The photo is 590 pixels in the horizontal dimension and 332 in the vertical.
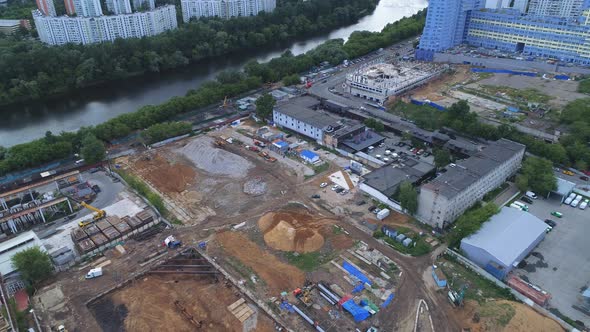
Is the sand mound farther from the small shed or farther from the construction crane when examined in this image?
the construction crane

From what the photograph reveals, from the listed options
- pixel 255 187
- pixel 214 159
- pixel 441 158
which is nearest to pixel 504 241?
pixel 441 158

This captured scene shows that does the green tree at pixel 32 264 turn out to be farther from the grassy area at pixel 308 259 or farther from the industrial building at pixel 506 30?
the industrial building at pixel 506 30

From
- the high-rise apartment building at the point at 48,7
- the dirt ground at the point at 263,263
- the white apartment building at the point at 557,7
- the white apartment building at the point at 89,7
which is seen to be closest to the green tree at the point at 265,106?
the dirt ground at the point at 263,263

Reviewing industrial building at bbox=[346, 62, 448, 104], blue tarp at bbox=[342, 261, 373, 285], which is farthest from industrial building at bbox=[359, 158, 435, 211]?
industrial building at bbox=[346, 62, 448, 104]

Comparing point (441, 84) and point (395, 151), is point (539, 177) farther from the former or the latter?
point (441, 84)

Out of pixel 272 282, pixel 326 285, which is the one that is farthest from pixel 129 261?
pixel 326 285

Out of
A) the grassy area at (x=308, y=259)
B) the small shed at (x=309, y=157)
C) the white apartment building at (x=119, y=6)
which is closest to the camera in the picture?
the grassy area at (x=308, y=259)
